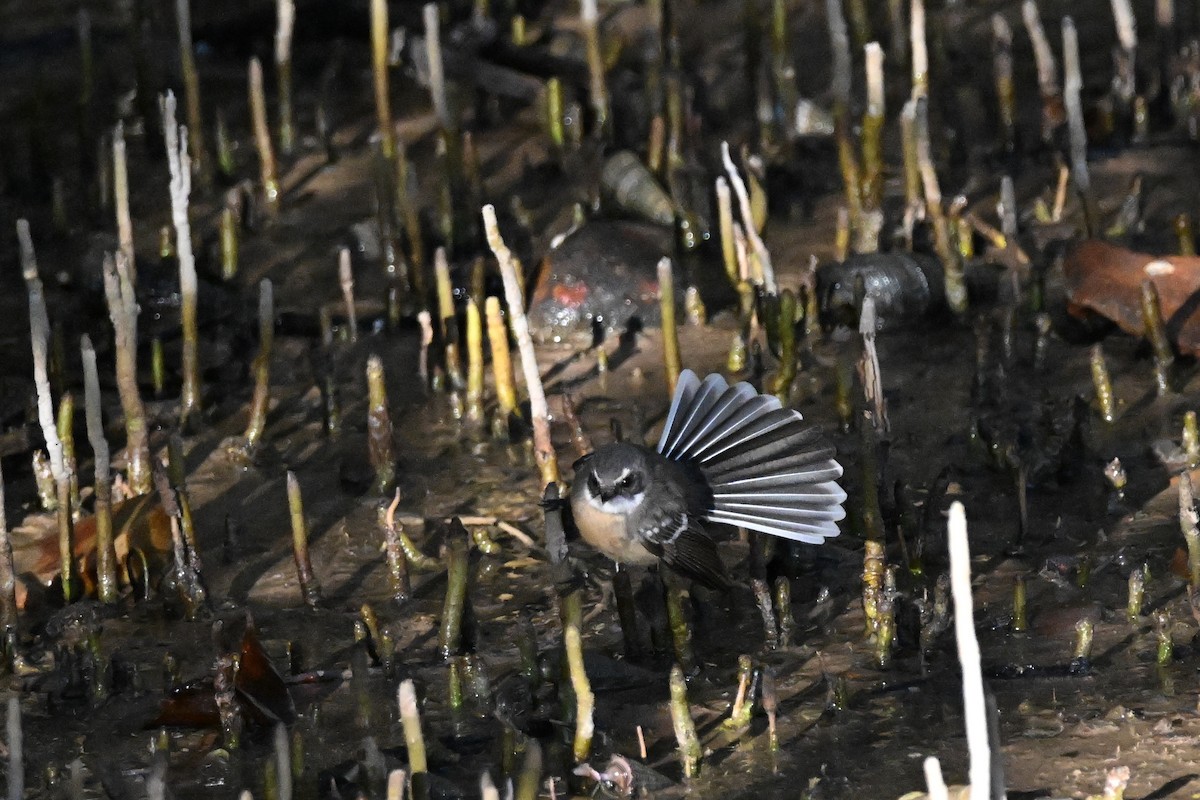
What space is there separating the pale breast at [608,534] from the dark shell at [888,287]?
1650mm

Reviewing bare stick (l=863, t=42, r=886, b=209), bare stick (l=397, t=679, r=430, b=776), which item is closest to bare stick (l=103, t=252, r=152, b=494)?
bare stick (l=397, t=679, r=430, b=776)

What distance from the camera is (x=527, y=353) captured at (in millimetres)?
4344

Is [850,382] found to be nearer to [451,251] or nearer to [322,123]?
[451,251]

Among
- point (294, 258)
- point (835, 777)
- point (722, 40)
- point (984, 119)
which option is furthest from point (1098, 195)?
point (835, 777)

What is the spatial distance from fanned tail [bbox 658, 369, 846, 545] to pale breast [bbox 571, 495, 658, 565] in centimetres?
24

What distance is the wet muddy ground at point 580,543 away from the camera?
3740mm

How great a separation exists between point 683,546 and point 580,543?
1.78 ft

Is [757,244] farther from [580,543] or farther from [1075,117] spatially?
[580,543]

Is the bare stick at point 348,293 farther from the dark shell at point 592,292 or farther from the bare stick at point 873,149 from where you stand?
the bare stick at point 873,149

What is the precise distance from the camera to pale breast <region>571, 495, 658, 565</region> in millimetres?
4316

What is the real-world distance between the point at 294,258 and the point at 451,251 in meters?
0.63

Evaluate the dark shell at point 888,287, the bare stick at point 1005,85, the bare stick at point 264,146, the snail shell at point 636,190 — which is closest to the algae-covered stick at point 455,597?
the dark shell at point 888,287

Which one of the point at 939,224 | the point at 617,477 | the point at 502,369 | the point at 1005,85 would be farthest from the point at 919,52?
the point at 617,477

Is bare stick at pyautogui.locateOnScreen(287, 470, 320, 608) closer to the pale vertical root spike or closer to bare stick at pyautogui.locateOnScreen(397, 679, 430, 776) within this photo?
bare stick at pyautogui.locateOnScreen(397, 679, 430, 776)
